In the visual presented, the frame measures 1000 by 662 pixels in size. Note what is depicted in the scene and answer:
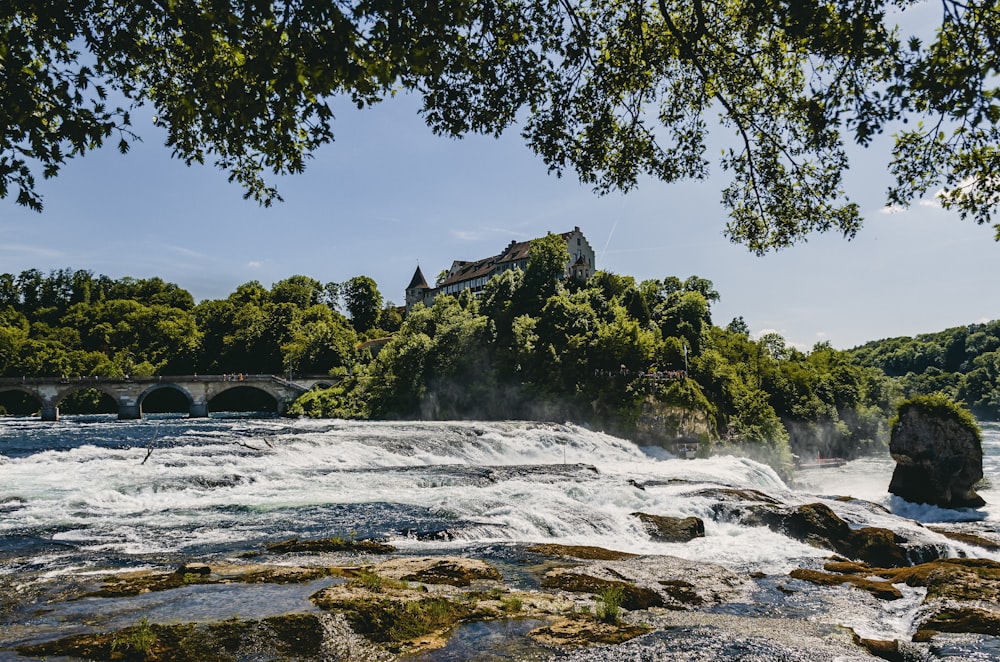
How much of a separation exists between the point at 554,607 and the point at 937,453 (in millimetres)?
29887

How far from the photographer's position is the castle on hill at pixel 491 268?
92725 millimetres

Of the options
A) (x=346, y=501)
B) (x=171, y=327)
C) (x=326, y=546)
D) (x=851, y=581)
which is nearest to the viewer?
(x=851, y=581)

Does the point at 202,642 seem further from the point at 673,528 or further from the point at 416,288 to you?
the point at 416,288

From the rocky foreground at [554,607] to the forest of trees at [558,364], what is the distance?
37577 millimetres

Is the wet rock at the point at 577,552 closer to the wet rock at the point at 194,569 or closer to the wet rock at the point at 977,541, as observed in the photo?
the wet rock at the point at 194,569

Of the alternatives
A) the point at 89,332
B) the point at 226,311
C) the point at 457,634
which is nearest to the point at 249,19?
the point at 457,634

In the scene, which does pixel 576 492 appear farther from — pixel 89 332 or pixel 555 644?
pixel 89 332

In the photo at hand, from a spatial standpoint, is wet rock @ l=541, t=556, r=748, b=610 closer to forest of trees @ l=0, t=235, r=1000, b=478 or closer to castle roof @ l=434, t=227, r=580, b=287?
forest of trees @ l=0, t=235, r=1000, b=478

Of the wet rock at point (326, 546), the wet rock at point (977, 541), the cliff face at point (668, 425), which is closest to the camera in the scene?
the wet rock at point (326, 546)

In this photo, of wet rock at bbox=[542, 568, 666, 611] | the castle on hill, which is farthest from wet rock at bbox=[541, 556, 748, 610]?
the castle on hill

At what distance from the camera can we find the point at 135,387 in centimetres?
6662

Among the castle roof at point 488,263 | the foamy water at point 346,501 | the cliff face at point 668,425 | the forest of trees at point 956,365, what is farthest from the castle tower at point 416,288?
the foamy water at point 346,501

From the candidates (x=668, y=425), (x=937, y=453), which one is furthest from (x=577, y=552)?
(x=668, y=425)

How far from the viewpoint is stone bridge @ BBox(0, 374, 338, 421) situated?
63719 mm
